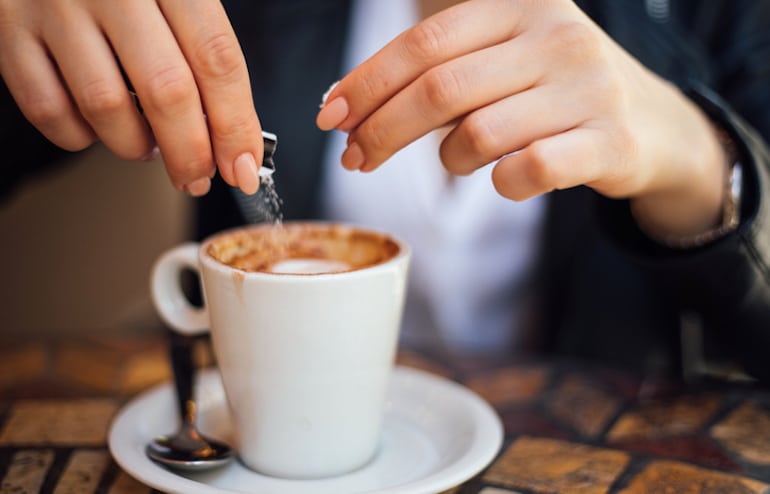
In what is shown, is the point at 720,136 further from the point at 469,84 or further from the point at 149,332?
the point at 149,332

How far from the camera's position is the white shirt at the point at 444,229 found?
1217 mm

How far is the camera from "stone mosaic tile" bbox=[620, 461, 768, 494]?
566mm

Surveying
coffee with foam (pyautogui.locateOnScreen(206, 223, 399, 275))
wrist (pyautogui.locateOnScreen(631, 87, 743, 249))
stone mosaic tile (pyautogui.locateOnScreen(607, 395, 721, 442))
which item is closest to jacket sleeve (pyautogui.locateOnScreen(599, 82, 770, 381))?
wrist (pyautogui.locateOnScreen(631, 87, 743, 249))

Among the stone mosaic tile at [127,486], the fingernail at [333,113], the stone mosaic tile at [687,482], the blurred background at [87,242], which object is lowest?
the blurred background at [87,242]

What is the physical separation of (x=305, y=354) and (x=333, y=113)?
0.21m

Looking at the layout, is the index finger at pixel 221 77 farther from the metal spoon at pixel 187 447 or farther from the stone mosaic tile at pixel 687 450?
the stone mosaic tile at pixel 687 450

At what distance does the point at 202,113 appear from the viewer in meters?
0.54

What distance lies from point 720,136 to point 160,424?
0.73 meters

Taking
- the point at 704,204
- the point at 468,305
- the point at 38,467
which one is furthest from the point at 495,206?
the point at 38,467

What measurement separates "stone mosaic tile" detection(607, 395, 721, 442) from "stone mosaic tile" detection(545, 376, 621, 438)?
0.02 metres

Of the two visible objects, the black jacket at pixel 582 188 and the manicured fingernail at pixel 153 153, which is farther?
the black jacket at pixel 582 188

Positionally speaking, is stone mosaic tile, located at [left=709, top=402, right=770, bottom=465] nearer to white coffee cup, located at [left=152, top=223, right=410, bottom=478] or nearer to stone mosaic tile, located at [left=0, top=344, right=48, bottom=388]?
white coffee cup, located at [left=152, top=223, right=410, bottom=478]

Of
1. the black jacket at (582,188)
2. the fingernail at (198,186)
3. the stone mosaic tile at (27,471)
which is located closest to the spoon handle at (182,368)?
the stone mosaic tile at (27,471)

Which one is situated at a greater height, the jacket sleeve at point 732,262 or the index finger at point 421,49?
the index finger at point 421,49
